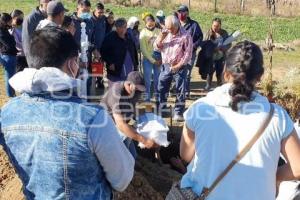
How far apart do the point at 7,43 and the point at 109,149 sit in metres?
6.19

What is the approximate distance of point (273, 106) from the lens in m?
2.71

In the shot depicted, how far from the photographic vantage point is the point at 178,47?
25.6 ft

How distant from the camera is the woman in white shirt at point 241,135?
8.71 feet

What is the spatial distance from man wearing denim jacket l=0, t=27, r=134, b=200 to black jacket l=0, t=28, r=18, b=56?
586cm

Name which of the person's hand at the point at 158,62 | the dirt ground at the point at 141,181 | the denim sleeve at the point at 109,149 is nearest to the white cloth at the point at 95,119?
the denim sleeve at the point at 109,149

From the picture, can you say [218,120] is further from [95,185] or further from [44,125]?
[44,125]

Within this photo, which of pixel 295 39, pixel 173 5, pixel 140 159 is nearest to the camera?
pixel 140 159

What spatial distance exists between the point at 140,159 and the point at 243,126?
383 cm

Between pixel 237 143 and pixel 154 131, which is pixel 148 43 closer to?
pixel 154 131

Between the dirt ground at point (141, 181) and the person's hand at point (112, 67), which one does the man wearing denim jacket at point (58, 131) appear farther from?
the person's hand at point (112, 67)

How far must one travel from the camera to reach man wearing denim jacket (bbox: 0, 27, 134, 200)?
2.37 metres

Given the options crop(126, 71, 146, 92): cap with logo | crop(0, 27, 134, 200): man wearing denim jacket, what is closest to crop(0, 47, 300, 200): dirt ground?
crop(126, 71, 146, 92): cap with logo

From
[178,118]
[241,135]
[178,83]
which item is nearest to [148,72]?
[178,83]

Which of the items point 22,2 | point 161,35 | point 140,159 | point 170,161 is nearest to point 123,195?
point 140,159
